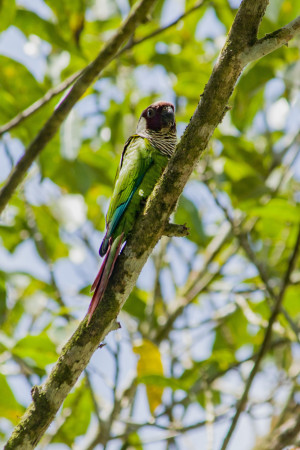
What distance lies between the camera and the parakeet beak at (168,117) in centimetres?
443

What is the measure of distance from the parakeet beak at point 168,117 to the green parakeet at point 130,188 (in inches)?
5.8

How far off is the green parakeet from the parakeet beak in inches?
5.8

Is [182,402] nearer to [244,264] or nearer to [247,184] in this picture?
[247,184]

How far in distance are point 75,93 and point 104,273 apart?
1.14 metres

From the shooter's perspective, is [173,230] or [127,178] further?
[127,178]

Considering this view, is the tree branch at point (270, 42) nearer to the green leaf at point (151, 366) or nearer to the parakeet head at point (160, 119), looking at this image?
the parakeet head at point (160, 119)

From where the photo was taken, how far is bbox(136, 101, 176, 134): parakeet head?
4426 millimetres

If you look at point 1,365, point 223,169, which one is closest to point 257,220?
point 223,169

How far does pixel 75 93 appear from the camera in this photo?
3355 millimetres

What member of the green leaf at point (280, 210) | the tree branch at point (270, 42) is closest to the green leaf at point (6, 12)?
the tree branch at point (270, 42)

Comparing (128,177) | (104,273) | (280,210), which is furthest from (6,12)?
(280,210)

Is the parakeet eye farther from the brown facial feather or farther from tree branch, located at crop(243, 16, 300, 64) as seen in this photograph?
tree branch, located at crop(243, 16, 300, 64)

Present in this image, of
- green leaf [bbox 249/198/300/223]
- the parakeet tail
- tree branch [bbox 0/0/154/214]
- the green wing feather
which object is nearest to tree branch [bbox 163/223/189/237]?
the parakeet tail

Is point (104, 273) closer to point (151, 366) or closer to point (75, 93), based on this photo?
point (75, 93)
